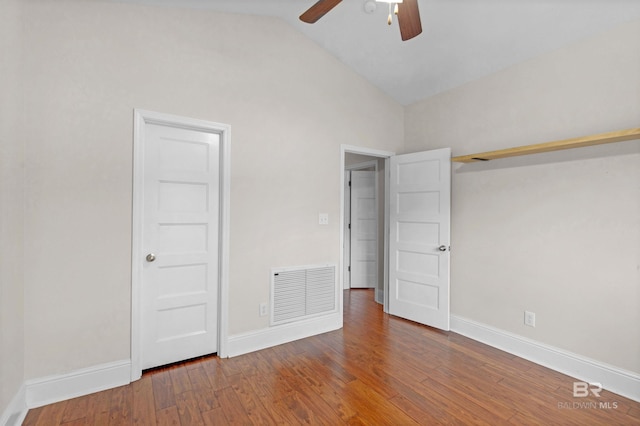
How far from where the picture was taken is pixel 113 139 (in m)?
2.29

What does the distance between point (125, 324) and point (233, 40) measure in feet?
8.49

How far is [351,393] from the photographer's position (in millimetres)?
2223

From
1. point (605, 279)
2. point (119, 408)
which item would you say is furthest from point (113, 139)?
point (605, 279)

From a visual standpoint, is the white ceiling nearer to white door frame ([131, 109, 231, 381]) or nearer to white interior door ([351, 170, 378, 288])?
white door frame ([131, 109, 231, 381])

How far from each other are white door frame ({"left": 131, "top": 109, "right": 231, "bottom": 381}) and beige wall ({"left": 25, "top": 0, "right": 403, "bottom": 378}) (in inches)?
2.2

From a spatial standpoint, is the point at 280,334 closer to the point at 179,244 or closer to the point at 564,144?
the point at 179,244

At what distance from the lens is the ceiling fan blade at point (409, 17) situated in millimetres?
1680

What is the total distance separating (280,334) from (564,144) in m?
2.99

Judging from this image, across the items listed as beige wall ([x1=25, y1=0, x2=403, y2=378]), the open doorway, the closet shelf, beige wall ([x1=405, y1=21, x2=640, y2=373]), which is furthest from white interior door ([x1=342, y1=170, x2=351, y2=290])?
the closet shelf

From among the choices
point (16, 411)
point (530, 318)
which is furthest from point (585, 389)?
point (16, 411)

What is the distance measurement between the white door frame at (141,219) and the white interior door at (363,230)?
290cm

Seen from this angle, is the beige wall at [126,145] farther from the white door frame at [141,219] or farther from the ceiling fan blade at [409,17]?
the ceiling fan blade at [409,17]

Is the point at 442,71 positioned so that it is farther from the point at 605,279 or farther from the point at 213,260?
the point at 213,260

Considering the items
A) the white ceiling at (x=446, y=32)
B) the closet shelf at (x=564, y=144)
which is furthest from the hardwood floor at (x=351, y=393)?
the white ceiling at (x=446, y=32)
